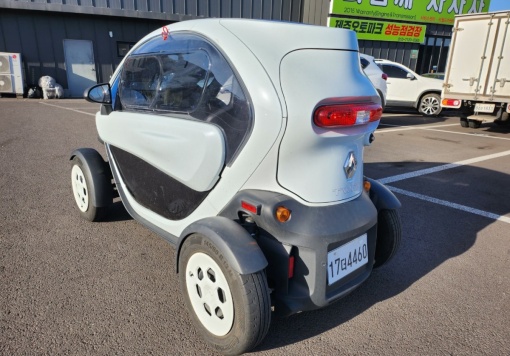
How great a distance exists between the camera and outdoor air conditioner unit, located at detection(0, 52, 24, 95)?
13.8 meters

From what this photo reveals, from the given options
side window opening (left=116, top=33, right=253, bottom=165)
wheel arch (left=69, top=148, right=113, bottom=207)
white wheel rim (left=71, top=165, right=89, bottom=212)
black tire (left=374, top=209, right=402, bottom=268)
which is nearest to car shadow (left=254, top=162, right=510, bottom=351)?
black tire (left=374, top=209, right=402, bottom=268)

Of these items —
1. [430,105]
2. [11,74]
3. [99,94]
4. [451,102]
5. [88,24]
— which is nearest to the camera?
[99,94]

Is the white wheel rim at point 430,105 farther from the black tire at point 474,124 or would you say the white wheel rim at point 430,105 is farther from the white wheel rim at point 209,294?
the white wheel rim at point 209,294

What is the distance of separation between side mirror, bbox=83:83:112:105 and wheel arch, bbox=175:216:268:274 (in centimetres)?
170

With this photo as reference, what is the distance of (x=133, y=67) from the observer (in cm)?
292

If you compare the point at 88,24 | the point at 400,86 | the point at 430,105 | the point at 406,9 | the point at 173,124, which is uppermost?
the point at 406,9

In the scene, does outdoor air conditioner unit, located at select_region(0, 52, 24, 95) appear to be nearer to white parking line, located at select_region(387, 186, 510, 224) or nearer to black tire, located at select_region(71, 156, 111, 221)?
black tire, located at select_region(71, 156, 111, 221)

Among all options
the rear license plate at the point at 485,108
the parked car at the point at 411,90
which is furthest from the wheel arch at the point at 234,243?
the parked car at the point at 411,90

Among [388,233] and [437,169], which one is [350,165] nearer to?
[388,233]

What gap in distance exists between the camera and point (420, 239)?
3400 millimetres

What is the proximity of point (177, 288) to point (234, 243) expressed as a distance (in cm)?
95

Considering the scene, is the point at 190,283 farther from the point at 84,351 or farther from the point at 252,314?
the point at 84,351

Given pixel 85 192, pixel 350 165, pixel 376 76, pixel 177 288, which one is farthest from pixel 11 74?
pixel 350 165

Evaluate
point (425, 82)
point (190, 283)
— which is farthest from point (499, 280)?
point (425, 82)
